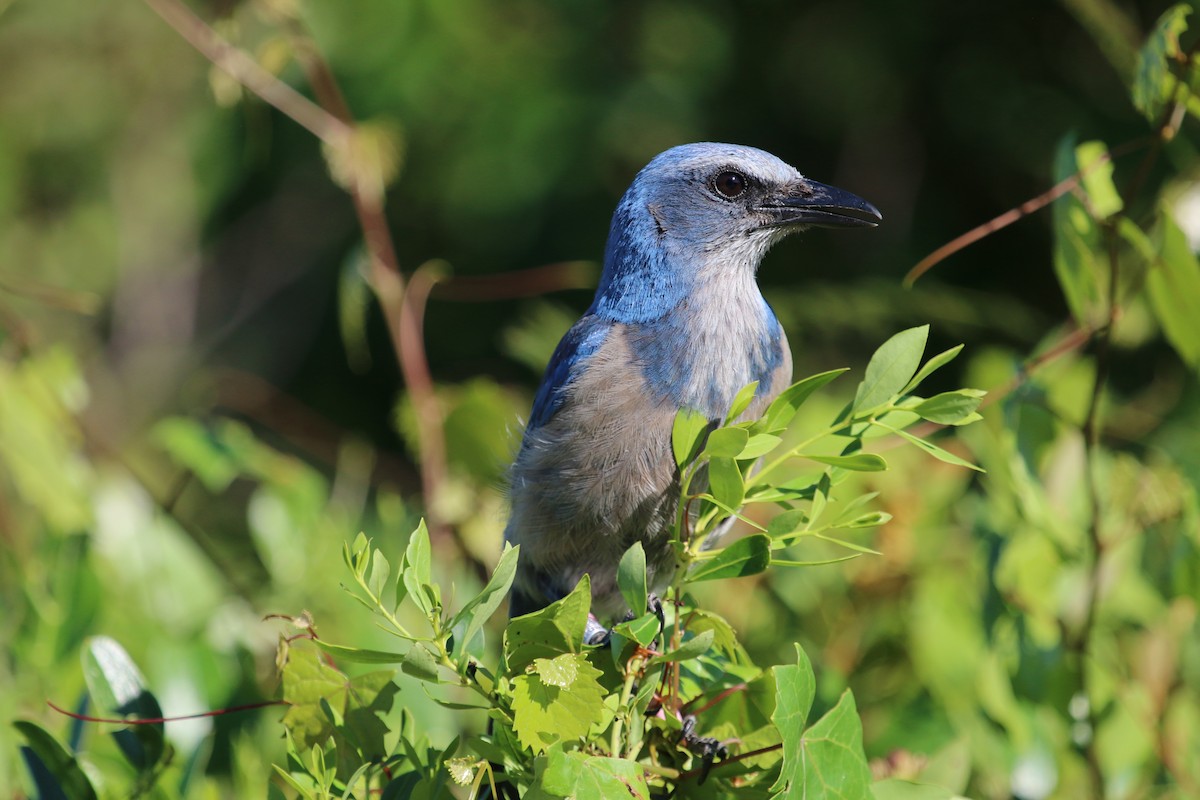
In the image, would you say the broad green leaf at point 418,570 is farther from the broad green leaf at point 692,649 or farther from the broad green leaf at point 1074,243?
the broad green leaf at point 1074,243

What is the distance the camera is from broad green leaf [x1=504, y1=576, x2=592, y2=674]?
1585mm

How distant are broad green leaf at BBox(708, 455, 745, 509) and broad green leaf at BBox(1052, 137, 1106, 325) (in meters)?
1.01

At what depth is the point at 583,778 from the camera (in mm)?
1502

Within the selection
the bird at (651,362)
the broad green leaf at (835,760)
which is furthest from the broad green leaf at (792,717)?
the bird at (651,362)

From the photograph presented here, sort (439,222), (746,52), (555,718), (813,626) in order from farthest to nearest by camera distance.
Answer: (439,222) → (746,52) → (813,626) → (555,718)

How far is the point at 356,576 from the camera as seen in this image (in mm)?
1585

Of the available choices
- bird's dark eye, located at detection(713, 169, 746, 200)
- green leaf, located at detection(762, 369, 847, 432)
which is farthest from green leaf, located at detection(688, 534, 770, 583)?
bird's dark eye, located at detection(713, 169, 746, 200)

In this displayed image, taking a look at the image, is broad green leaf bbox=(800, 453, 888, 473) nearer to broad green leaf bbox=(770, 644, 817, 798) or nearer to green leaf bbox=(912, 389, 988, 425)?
green leaf bbox=(912, 389, 988, 425)

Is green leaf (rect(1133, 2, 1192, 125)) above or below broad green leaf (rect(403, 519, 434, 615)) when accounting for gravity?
above

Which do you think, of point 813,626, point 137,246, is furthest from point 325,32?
point 813,626

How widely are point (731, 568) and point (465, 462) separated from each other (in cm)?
180

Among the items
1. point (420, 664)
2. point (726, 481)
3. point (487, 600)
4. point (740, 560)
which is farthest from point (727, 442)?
point (420, 664)

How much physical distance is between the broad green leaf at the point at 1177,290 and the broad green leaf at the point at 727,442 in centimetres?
110

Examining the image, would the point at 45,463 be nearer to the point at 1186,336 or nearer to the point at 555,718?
the point at 555,718
